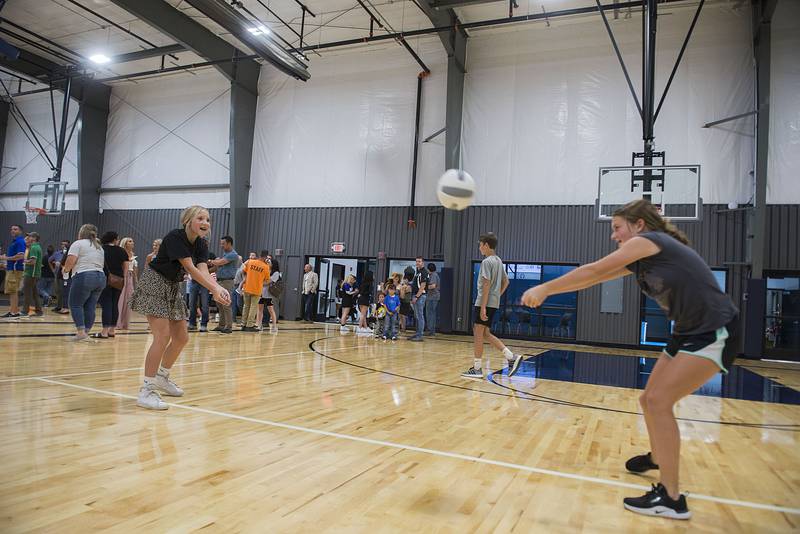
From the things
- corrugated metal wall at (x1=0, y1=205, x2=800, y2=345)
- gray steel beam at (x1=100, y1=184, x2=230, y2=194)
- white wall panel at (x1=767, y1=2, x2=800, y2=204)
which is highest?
white wall panel at (x1=767, y1=2, x2=800, y2=204)

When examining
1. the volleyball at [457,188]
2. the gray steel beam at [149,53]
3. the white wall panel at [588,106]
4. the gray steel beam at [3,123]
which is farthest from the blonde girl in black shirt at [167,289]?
the gray steel beam at [3,123]

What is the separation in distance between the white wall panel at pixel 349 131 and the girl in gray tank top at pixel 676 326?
12308 millimetres

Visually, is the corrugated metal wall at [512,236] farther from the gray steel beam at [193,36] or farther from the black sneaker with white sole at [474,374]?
the black sneaker with white sole at [474,374]

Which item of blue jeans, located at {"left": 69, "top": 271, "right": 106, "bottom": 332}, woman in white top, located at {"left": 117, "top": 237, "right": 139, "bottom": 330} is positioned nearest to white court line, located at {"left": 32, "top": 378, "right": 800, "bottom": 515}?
blue jeans, located at {"left": 69, "top": 271, "right": 106, "bottom": 332}

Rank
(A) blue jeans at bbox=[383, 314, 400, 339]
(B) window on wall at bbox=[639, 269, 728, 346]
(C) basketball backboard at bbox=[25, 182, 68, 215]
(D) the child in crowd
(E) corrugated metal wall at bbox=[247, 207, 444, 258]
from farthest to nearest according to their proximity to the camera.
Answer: (C) basketball backboard at bbox=[25, 182, 68, 215] < (E) corrugated metal wall at bbox=[247, 207, 444, 258] < (B) window on wall at bbox=[639, 269, 728, 346] < (D) the child in crowd < (A) blue jeans at bbox=[383, 314, 400, 339]

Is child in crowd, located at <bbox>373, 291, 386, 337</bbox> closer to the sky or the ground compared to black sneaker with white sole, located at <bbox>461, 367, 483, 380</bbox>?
closer to the sky

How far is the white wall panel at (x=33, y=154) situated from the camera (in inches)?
Answer: 770

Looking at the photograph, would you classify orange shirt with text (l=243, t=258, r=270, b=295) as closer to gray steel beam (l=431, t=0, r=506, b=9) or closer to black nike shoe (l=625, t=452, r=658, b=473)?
gray steel beam (l=431, t=0, r=506, b=9)

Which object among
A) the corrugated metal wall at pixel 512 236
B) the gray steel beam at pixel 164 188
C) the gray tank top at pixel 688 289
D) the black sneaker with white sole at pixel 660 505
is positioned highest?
the gray steel beam at pixel 164 188

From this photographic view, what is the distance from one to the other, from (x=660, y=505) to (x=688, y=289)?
3.19ft

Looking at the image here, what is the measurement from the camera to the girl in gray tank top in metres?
2.22

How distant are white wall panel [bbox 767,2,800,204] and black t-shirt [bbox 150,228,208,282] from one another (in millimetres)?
12892

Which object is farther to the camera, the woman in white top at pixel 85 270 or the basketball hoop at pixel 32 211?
the basketball hoop at pixel 32 211

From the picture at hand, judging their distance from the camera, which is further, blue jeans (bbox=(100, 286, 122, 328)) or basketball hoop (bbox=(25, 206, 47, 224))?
basketball hoop (bbox=(25, 206, 47, 224))
